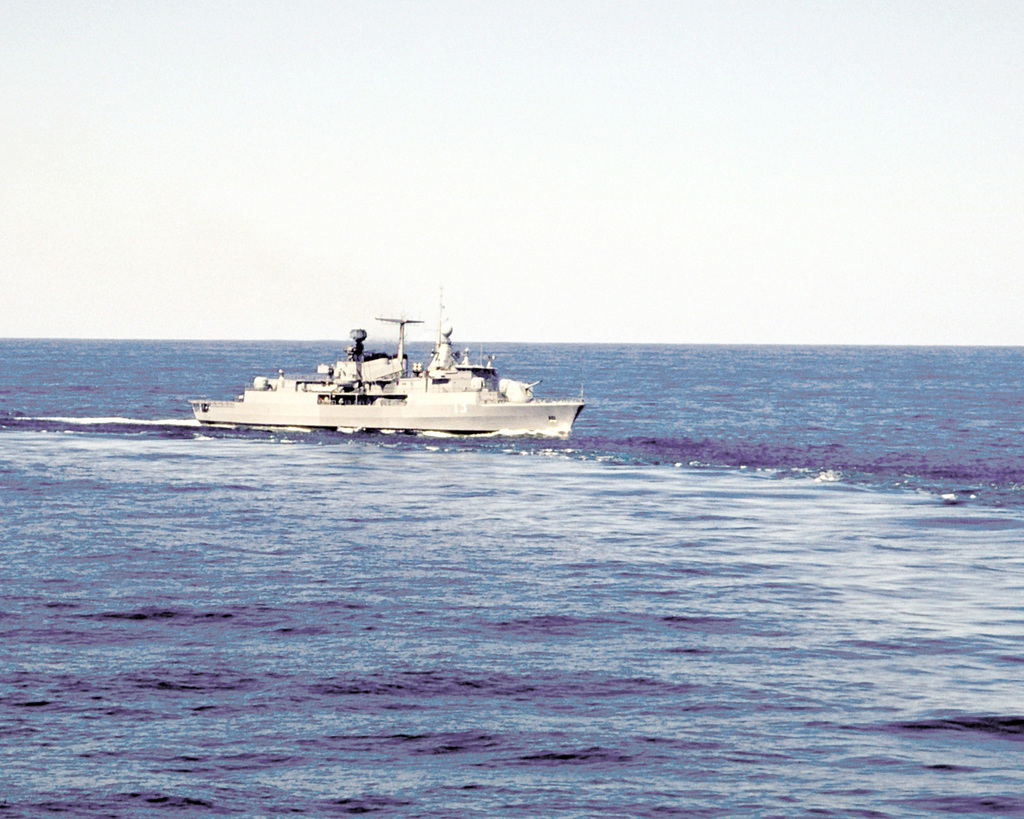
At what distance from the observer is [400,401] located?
8050 centimetres

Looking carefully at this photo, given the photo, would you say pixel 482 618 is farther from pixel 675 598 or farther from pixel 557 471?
pixel 557 471

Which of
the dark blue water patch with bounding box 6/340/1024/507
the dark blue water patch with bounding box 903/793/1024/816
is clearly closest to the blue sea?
the dark blue water patch with bounding box 903/793/1024/816

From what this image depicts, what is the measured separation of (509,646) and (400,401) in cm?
5760

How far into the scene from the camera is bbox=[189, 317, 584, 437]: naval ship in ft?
254

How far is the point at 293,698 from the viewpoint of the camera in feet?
65.9

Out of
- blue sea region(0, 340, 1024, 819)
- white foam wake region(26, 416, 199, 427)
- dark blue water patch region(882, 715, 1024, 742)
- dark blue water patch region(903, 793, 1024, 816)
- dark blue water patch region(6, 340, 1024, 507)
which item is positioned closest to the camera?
dark blue water patch region(903, 793, 1024, 816)

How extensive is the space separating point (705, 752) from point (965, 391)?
14189 cm

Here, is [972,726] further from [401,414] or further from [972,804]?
[401,414]

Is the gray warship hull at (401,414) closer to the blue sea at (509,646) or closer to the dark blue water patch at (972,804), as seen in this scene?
the blue sea at (509,646)

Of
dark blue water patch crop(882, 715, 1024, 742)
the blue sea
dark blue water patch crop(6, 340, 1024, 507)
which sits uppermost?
dark blue water patch crop(6, 340, 1024, 507)

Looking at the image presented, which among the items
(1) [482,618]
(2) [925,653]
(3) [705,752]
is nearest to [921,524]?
(2) [925,653]

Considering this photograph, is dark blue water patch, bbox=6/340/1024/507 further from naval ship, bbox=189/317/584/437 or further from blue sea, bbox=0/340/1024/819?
blue sea, bbox=0/340/1024/819

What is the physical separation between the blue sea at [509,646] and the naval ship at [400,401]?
2170 cm

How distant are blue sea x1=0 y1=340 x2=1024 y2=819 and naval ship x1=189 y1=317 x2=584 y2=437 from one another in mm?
21700
